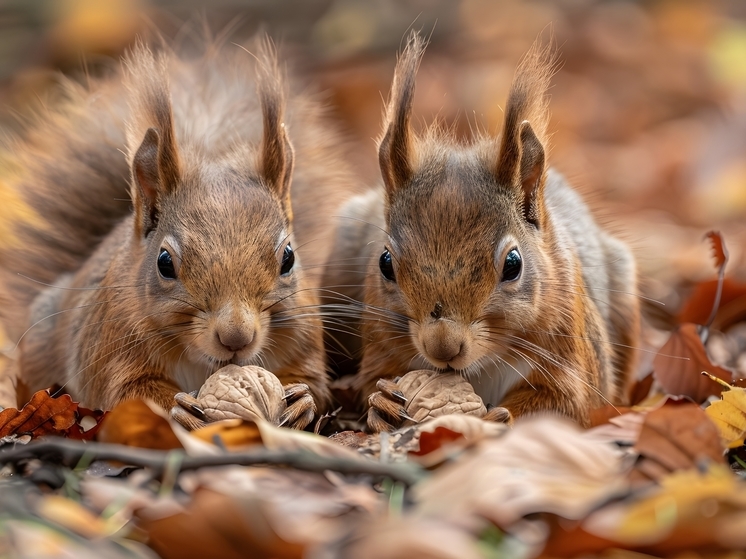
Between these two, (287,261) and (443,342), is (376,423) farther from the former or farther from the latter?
(287,261)

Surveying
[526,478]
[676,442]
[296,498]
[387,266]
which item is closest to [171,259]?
[387,266]

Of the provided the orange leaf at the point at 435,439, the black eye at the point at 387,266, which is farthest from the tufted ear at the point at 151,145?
the orange leaf at the point at 435,439

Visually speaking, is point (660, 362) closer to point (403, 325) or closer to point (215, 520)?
point (403, 325)

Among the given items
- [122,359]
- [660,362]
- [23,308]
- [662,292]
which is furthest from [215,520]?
[662,292]

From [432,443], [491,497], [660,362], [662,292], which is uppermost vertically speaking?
[491,497]

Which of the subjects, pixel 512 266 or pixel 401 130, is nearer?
pixel 512 266

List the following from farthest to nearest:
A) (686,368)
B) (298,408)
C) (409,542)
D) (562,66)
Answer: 1. (562,66)
2. (686,368)
3. (298,408)
4. (409,542)

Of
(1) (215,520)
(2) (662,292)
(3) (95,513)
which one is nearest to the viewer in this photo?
(1) (215,520)

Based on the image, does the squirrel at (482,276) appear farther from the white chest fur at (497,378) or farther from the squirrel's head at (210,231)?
the squirrel's head at (210,231)
